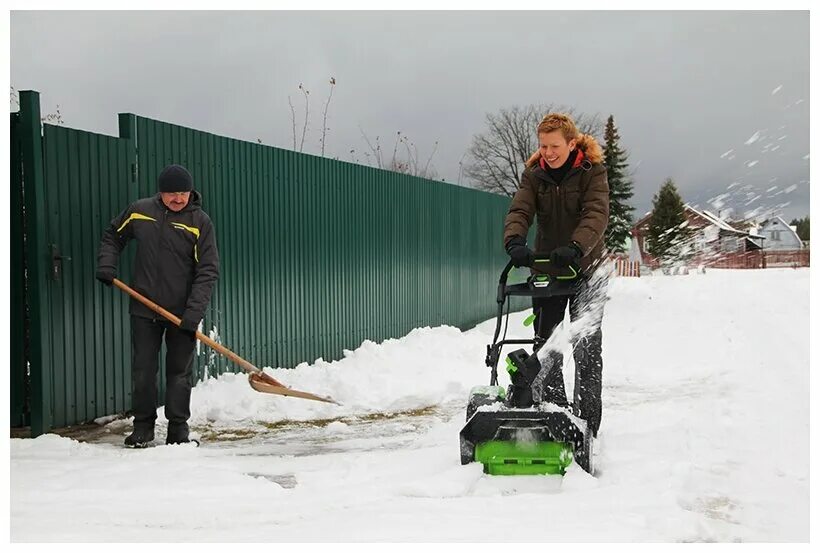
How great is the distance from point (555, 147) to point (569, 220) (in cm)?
45

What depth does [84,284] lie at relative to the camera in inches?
224

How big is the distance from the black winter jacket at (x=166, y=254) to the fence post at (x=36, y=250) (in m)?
0.47

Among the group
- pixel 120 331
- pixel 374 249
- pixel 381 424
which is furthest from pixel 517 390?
pixel 374 249

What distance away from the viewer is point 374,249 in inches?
388

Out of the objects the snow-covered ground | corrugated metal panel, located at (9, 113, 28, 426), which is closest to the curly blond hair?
the snow-covered ground

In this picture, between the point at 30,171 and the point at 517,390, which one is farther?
the point at 30,171

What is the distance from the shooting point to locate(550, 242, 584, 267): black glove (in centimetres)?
433

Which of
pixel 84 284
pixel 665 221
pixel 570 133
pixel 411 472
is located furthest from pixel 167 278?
pixel 665 221

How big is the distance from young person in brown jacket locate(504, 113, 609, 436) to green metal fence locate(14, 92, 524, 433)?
303 centimetres

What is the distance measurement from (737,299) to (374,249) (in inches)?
425

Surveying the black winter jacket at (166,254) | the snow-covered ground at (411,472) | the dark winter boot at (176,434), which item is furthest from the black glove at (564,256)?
the dark winter boot at (176,434)

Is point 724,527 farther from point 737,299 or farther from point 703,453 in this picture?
point 737,299

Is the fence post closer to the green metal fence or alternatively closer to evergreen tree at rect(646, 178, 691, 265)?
the green metal fence

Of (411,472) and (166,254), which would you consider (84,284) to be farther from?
(411,472)
